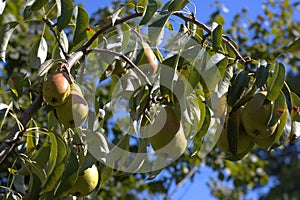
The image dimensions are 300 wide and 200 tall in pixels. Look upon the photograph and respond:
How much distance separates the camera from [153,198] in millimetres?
3602

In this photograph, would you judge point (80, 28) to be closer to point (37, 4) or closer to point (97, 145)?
point (37, 4)

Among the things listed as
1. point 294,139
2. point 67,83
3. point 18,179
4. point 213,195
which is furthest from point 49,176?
point 213,195

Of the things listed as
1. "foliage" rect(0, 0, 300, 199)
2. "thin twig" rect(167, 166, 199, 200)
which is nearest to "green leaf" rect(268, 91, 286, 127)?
"foliage" rect(0, 0, 300, 199)

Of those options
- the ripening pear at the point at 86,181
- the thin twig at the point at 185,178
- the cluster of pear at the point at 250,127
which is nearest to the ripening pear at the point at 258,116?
the cluster of pear at the point at 250,127

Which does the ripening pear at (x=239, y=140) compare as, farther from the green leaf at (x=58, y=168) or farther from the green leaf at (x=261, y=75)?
the green leaf at (x=58, y=168)

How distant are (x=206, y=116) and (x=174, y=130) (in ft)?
0.22

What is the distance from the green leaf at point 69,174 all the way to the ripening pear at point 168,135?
154mm

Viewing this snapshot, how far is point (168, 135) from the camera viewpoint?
1.03 meters

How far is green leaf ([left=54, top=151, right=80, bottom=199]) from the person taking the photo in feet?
3.22

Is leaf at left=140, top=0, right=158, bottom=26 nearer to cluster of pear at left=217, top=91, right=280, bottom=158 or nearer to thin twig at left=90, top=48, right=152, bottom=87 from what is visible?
thin twig at left=90, top=48, right=152, bottom=87

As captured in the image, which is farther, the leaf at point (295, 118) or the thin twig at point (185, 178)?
the thin twig at point (185, 178)

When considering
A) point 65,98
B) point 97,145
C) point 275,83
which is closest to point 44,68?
point 65,98

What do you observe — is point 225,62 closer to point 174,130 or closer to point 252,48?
point 174,130

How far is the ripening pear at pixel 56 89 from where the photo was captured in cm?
97
